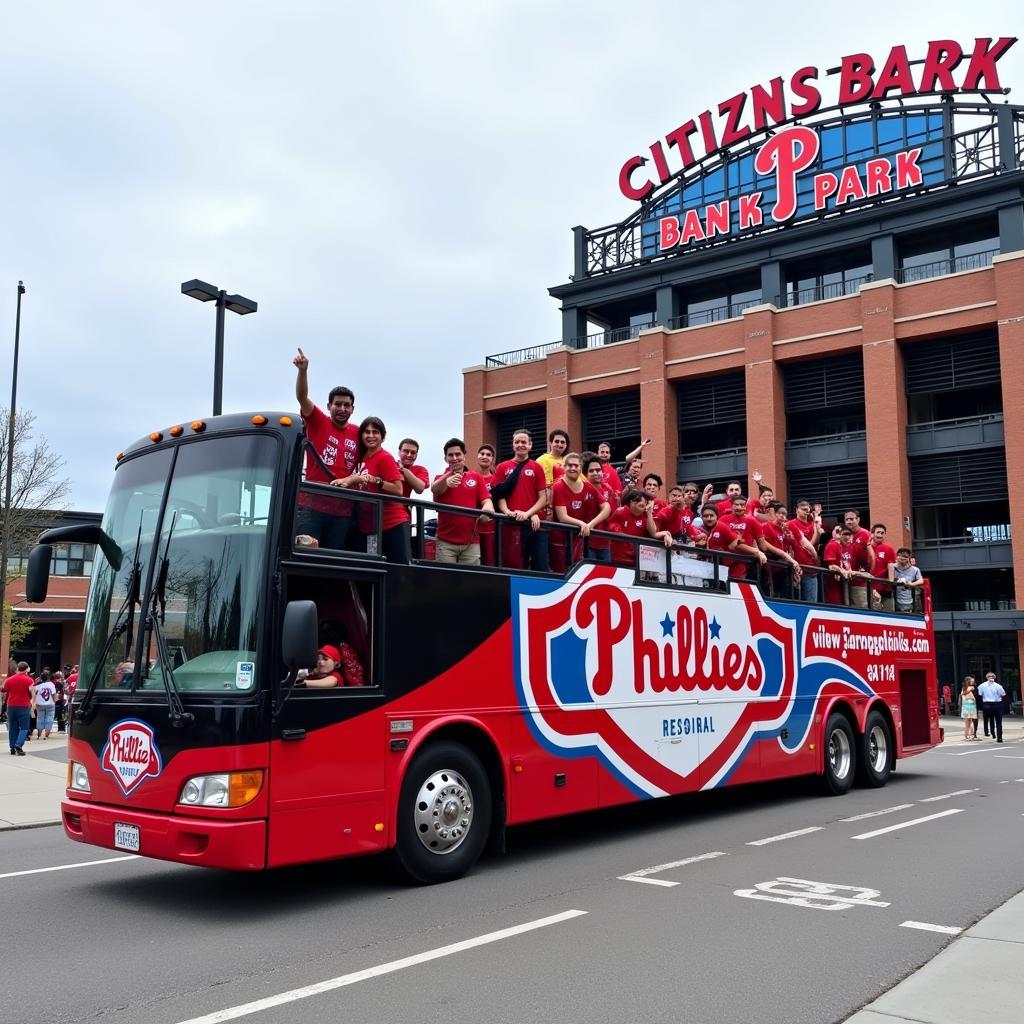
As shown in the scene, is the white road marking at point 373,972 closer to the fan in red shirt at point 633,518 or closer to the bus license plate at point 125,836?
the bus license plate at point 125,836

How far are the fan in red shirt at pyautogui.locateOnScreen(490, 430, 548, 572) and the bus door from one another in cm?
168

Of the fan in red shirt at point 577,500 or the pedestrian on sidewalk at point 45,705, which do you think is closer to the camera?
the fan in red shirt at point 577,500

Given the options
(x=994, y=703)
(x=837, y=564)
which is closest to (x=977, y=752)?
(x=994, y=703)

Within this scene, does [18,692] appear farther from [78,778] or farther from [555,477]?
[555,477]

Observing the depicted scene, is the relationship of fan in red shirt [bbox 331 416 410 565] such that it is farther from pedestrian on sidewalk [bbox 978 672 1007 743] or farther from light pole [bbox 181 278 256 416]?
pedestrian on sidewalk [bbox 978 672 1007 743]

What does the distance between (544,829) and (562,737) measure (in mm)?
1843

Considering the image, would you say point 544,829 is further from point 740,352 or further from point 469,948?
point 740,352

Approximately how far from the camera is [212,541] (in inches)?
261

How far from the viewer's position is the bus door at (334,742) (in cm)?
628

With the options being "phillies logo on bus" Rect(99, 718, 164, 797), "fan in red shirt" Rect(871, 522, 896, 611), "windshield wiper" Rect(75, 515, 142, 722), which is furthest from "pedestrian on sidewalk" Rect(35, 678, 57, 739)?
"phillies logo on bus" Rect(99, 718, 164, 797)

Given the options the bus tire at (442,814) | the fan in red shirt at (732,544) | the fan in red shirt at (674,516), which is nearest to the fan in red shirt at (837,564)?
the fan in red shirt at (732,544)

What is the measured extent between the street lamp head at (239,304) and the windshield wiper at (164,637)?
8.63 meters

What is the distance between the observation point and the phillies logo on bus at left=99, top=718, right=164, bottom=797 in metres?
6.41

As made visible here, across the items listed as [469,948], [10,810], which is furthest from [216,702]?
[10,810]
